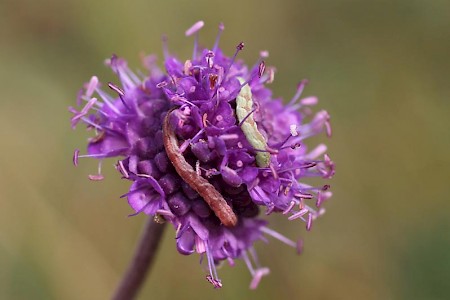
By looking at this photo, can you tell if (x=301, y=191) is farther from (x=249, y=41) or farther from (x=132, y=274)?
(x=249, y=41)

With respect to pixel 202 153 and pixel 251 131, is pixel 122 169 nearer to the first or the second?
pixel 202 153

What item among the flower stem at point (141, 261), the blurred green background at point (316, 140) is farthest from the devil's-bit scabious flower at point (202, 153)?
the blurred green background at point (316, 140)

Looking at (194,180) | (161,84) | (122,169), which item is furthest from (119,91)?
(194,180)

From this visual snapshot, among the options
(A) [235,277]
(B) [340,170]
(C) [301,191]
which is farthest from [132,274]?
(B) [340,170]

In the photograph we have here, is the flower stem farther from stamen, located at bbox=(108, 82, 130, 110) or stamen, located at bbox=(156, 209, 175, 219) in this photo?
stamen, located at bbox=(108, 82, 130, 110)

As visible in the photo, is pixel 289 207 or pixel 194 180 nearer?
pixel 194 180

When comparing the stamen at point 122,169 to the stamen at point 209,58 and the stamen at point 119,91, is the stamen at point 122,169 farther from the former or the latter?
the stamen at point 209,58

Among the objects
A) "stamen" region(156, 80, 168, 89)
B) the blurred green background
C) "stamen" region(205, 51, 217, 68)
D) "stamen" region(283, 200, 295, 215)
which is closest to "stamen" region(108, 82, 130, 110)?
"stamen" region(156, 80, 168, 89)
